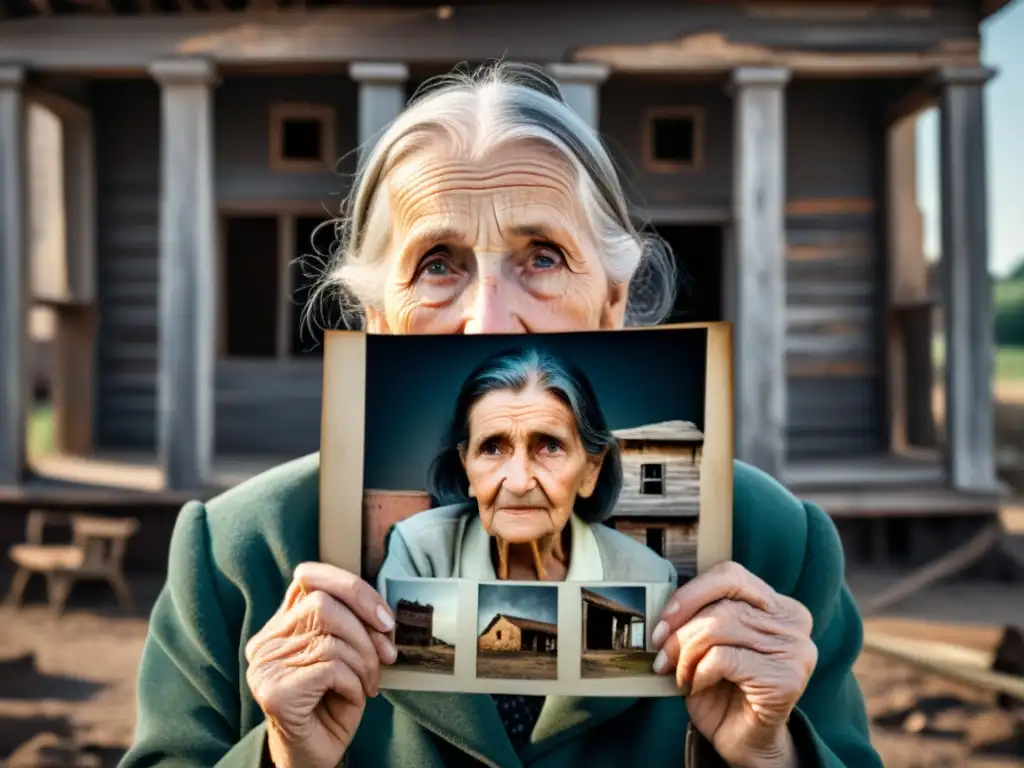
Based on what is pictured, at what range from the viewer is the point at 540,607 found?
97 centimetres

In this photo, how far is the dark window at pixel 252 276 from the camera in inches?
356

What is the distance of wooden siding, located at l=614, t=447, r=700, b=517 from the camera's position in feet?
3.26

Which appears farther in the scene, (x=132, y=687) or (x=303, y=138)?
(x=303, y=138)

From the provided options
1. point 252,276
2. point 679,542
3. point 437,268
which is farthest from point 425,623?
point 252,276

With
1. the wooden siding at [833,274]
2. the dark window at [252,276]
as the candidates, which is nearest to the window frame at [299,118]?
the dark window at [252,276]

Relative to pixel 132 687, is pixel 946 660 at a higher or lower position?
higher

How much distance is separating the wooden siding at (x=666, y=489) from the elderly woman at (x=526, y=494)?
0.04 ft

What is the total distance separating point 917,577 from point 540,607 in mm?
6688

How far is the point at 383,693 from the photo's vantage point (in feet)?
3.84

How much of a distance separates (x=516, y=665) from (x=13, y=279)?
7087mm

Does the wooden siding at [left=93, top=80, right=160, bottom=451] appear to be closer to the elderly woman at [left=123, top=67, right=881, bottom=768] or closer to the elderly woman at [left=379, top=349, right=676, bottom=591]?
the elderly woman at [left=123, top=67, right=881, bottom=768]

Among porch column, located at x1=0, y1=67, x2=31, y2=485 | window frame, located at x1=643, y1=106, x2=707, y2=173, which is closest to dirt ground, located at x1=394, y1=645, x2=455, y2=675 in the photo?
porch column, located at x1=0, y1=67, x2=31, y2=485

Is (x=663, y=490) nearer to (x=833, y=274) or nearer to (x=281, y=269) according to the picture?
(x=281, y=269)

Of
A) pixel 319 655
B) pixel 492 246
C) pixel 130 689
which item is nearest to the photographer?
pixel 319 655
